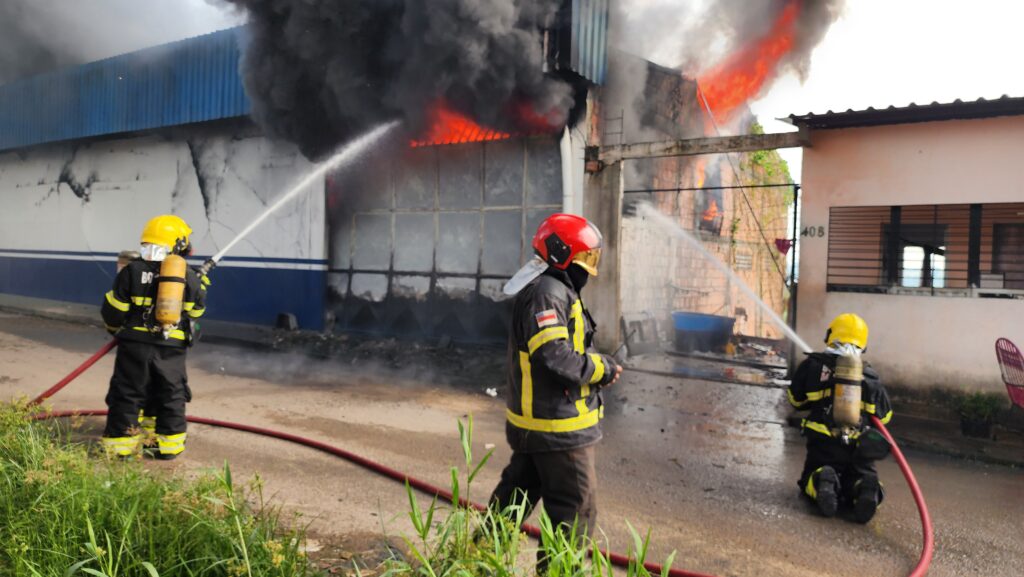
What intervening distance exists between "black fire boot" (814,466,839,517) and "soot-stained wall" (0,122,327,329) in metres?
9.07

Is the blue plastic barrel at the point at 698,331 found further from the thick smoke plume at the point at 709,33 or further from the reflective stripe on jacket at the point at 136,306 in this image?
the reflective stripe on jacket at the point at 136,306

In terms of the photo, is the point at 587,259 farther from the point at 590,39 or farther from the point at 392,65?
the point at 392,65

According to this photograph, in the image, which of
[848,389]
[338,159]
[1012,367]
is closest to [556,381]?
[848,389]

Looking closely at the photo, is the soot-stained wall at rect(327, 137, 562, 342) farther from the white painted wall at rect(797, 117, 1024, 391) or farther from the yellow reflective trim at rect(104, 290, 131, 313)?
the yellow reflective trim at rect(104, 290, 131, 313)

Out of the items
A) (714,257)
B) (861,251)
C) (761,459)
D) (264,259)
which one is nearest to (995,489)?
(761,459)

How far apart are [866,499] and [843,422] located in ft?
1.54

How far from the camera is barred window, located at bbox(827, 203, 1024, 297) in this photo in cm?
702

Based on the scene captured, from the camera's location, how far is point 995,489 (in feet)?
17.0

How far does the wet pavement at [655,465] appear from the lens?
3920mm

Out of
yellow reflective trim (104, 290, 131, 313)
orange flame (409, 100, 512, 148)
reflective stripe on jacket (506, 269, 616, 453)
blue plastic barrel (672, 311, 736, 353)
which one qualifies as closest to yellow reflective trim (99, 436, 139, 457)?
yellow reflective trim (104, 290, 131, 313)

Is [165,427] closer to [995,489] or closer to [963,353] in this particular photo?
[995,489]

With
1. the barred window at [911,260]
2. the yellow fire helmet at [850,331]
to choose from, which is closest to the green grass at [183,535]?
the yellow fire helmet at [850,331]

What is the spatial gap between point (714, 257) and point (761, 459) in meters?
8.03

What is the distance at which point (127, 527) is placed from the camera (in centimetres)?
278
